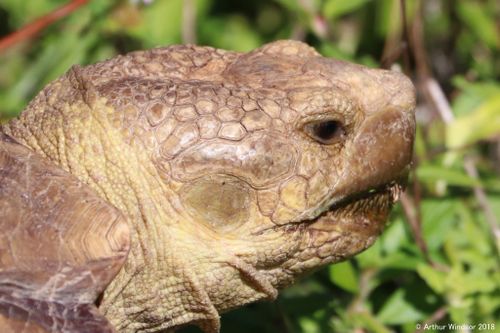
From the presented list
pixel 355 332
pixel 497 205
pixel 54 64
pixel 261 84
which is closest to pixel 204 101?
pixel 261 84

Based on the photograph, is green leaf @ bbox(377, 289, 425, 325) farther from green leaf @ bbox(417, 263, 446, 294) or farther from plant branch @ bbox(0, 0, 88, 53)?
plant branch @ bbox(0, 0, 88, 53)

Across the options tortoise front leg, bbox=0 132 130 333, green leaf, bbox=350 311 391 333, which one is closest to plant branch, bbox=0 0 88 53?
tortoise front leg, bbox=0 132 130 333

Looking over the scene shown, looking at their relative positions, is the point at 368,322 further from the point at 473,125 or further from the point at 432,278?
the point at 473,125

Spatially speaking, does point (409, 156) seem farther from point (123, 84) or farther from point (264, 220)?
point (123, 84)

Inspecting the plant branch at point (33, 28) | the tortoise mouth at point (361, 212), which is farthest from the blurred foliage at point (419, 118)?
the tortoise mouth at point (361, 212)

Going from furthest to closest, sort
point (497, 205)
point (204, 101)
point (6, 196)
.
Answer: point (497, 205), point (204, 101), point (6, 196)

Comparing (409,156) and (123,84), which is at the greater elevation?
(123,84)
